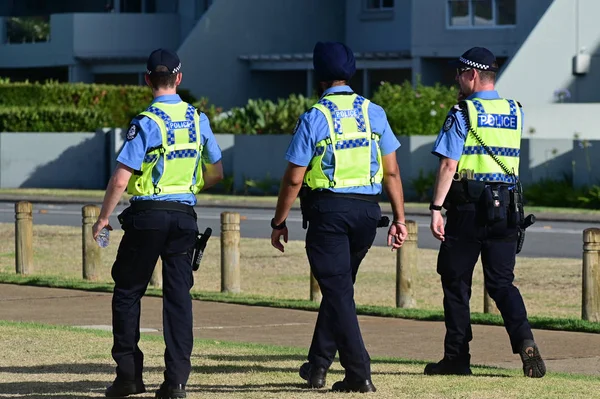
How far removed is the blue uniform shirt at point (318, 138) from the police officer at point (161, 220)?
1.80 ft

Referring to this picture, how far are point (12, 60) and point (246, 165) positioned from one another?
57.5 ft

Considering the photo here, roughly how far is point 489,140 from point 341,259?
4.42ft

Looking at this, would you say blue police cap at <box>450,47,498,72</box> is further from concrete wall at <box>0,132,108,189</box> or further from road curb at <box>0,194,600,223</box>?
concrete wall at <box>0,132,108,189</box>

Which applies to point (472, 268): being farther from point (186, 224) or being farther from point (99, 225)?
point (99, 225)

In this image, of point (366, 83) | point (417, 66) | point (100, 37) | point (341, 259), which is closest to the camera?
point (341, 259)

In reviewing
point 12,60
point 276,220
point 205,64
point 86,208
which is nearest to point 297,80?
point 205,64

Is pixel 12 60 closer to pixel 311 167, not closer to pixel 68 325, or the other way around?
pixel 68 325

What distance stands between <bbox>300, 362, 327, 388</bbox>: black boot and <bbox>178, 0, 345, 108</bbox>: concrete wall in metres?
36.4

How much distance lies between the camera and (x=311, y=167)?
27.0 ft

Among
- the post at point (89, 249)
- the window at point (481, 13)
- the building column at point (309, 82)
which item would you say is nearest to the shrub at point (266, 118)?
the window at point (481, 13)

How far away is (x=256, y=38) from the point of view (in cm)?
4562

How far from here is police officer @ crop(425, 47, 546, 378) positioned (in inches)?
349

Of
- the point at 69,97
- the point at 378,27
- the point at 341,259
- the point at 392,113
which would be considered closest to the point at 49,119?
the point at 69,97

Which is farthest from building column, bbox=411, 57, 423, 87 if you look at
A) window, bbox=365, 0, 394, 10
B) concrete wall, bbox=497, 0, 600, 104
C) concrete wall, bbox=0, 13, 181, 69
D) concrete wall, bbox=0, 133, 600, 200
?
concrete wall, bbox=0, 13, 181, 69
